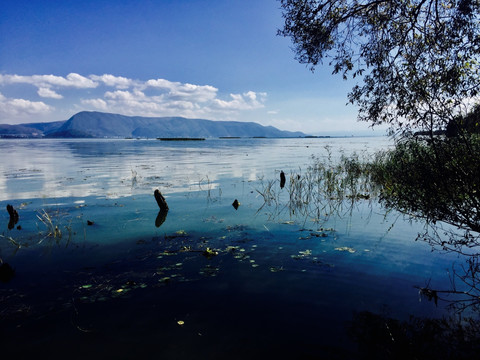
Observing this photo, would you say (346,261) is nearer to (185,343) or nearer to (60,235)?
(185,343)

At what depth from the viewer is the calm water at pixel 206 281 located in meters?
5.85

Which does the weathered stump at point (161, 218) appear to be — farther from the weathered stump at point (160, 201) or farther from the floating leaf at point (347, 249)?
the floating leaf at point (347, 249)

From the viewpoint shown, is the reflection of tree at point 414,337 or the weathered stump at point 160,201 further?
the weathered stump at point 160,201

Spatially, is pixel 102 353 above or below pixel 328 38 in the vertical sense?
below

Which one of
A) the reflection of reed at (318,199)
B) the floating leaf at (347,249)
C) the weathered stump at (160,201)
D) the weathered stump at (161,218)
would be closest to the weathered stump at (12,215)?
the weathered stump at (161,218)

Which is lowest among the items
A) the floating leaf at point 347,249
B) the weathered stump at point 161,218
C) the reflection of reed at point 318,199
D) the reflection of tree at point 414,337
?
the weathered stump at point 161,218

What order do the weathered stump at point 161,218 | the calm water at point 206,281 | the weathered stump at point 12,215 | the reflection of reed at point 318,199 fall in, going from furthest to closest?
the reflection of reed at point 318,199, the weathered stump at point 161,218, the weathered stump at point 12,215, the calm water at point 206,281

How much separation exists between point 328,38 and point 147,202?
1402 centimetres

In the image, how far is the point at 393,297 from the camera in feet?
24.5

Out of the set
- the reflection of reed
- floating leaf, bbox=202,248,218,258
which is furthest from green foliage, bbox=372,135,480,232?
floating leaf, bbox=202,248,218,258

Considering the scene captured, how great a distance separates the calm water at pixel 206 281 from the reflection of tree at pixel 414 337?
0.67 feet

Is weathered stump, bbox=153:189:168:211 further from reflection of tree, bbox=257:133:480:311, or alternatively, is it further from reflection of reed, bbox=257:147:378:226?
reflection of tree, bbox=257:133:480:311

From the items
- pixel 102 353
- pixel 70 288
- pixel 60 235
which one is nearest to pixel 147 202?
pixel 60 235

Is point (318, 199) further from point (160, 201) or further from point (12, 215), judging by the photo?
point (12, 215)
